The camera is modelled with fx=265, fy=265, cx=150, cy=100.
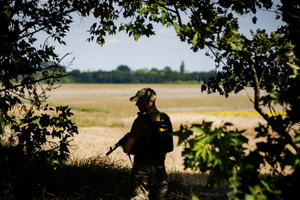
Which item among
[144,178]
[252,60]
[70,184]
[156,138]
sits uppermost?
[252,60]

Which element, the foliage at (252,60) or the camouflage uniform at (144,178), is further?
the camouflage uniform at (144,178)

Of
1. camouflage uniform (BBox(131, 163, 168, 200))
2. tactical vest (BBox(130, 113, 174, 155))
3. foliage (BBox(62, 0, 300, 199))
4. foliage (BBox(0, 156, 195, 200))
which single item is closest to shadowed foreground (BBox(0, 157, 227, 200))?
foliage (BBox(0, 156, 195, 200))

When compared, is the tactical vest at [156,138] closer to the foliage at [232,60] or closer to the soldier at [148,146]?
the soldier at [148,146]

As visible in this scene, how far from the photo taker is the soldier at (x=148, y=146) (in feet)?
12.7

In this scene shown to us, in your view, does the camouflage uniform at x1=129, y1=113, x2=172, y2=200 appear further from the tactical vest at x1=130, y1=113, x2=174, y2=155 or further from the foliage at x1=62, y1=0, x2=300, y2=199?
the foliage at x1=62, y1=0, x2=300, y2=199

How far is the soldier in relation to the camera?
3883 millimetres

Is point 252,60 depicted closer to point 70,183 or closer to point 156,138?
point 156,138

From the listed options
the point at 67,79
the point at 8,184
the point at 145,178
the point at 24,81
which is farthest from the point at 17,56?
the point at 67,79

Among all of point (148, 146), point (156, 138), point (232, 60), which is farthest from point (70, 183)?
point (232, 60)

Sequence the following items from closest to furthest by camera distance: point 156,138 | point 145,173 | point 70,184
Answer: point 156,138 < point 145,173 < point 70,184

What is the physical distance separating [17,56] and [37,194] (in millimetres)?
2997

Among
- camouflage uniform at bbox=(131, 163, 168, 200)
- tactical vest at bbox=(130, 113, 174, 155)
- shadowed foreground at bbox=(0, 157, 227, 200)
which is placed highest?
tactical vest at bbox=(130, 113, 174, 155)

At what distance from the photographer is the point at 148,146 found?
395cm

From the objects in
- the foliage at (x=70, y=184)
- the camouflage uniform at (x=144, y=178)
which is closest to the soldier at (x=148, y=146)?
the camouflage uniform at (x=144, y=178)
